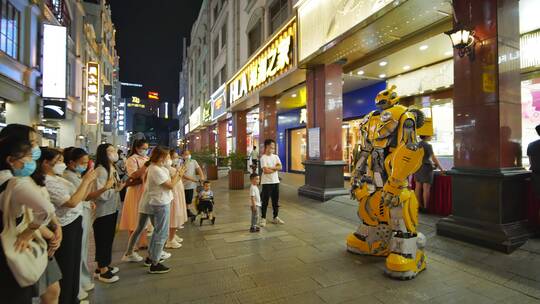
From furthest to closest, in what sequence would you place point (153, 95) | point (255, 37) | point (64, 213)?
point (153, 95) < point (255, 37) < point (64, 213)

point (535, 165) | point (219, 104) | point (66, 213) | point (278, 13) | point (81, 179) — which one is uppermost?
point (278, 13)

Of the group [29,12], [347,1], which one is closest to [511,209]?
[347,1]

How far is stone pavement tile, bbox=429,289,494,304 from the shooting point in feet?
9.78

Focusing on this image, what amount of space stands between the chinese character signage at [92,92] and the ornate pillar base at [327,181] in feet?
62.5

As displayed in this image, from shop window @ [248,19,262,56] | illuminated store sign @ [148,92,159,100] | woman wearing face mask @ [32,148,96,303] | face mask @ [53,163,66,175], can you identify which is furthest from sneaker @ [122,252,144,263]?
illuminated store sign @ [148,92,159,100]

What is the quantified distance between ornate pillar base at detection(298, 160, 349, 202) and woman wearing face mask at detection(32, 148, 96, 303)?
6.45 metres

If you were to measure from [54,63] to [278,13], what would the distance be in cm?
1048

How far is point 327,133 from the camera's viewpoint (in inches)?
337

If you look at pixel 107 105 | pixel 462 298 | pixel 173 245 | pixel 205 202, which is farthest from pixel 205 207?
pixel 107 105

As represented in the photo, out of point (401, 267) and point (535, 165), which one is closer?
point (401, 267)

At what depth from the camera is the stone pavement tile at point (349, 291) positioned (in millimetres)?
3113

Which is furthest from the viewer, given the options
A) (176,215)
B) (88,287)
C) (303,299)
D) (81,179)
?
(176,215)

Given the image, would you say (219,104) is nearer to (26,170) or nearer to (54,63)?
(54,63)

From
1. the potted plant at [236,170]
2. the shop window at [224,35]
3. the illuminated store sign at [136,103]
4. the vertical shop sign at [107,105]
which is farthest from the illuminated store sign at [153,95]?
the potted plant at [236,170]
